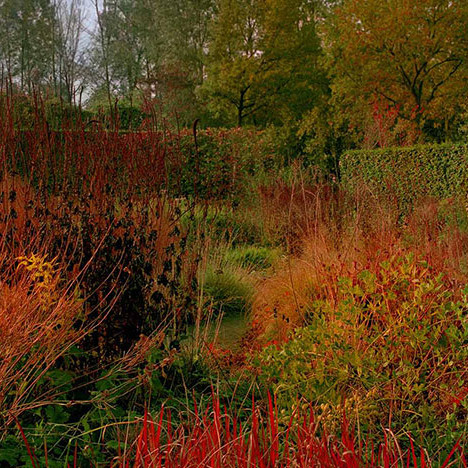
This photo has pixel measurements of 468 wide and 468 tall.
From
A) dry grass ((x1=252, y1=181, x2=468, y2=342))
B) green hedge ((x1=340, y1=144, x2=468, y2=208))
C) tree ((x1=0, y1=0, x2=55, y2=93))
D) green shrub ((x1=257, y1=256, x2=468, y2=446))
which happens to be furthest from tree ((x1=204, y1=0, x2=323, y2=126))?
green shrub ((x1=257, y1=256, x2=468, y2=446))

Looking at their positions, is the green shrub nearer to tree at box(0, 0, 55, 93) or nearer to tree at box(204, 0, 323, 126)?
tree at box(204, 0, 323, 126)

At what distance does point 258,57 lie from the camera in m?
22.0

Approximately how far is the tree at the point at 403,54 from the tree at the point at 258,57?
10.1 feet

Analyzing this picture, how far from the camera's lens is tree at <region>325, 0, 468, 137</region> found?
16359mm

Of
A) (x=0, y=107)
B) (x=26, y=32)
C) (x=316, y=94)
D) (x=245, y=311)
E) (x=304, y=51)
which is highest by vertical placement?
(x=26, y=32)

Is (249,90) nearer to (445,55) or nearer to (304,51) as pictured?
A: (304,51)

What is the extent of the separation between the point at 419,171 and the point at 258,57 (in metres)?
13.3

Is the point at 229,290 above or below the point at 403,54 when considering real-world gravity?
below

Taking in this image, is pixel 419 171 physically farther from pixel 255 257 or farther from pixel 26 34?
pixel 26 34

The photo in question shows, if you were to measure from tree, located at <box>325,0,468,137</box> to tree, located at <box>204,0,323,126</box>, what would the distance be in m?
3.07

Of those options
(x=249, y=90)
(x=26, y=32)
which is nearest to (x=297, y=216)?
(x=249, y=90)

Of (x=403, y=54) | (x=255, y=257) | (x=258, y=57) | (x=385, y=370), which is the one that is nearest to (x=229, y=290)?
(x=255, y=257)

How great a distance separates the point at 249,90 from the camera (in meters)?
22.4

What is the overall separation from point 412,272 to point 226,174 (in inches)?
321
